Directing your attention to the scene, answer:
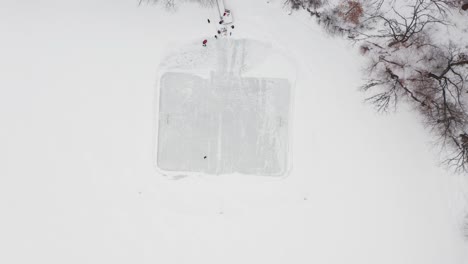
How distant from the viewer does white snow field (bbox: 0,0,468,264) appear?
9.79 metres

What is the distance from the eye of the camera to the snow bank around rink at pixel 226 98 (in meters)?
9.86

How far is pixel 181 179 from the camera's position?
32.6 feet

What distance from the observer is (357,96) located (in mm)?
9719

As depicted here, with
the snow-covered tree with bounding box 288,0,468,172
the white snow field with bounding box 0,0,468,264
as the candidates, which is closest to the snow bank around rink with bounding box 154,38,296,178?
the white snow field with bounding box 0,0,468,264

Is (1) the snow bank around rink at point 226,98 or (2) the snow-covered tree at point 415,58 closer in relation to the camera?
(2) the snow-covered tree at point 415,58

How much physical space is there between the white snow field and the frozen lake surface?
29 cm

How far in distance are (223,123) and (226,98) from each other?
0.66m

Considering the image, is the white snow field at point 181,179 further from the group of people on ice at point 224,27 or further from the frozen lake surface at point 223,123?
the frozen lake surface at point 223,123

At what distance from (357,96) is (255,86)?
8.68 feet

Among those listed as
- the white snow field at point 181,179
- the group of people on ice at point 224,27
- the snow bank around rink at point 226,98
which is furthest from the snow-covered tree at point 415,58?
the group of people on ice at point 224,27

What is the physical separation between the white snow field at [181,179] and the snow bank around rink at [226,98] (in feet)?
0.44

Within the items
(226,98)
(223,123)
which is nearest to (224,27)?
(226,98)

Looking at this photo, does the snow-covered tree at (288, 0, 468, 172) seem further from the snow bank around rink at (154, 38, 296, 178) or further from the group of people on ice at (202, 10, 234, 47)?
the group of people on ice at (202, 10, 234, 47)

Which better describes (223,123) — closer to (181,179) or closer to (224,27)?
(181,179)
